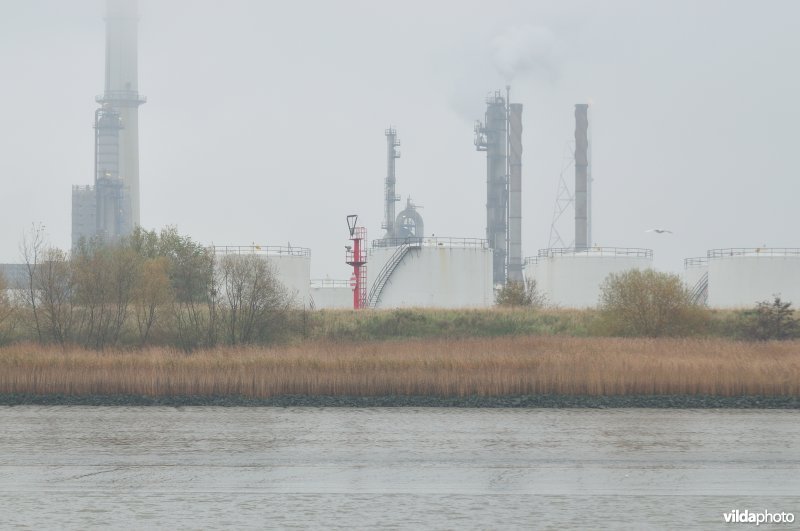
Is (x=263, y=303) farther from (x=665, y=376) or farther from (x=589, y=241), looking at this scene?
(x=589, y=241)

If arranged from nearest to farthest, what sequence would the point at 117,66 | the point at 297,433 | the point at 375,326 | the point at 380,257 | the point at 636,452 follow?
the point at 636,452 → the point at 297,433 → the point at 375,326 → the point at 380,257 → the point at 117,66

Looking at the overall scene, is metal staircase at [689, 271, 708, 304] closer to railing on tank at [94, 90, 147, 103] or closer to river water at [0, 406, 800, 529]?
river water at [0, 406, 800, 529]

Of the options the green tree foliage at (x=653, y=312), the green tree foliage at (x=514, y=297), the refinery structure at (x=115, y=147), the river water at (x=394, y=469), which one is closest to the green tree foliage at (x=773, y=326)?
the green tree foliage at (x=653, y=312)

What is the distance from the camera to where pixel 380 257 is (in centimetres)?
6300

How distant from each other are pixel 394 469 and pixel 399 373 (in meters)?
11.9

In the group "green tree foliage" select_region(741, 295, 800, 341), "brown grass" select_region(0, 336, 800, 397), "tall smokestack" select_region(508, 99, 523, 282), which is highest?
"tall smokestack" select_region(508, 99, 523, 282)

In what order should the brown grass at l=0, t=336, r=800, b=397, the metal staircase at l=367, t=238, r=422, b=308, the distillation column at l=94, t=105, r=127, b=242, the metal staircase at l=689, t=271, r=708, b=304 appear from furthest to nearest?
the distillation column at l=94, t=105, r=127, b=242 → the metal staircase at l=689, t=271, r=708, b=304 → the metal staircase at l=367, t=238, r=422, b=308 → the brown grass at l=0, t=336, r=800, b=397

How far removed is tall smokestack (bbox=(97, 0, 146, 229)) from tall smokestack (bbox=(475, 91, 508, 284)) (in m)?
44.0

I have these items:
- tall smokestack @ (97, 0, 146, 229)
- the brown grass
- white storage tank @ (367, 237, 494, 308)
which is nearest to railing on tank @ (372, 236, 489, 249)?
white storage tank @ (367, 237, 494, 308)

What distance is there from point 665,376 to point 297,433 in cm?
1050

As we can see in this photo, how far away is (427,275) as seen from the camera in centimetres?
6134

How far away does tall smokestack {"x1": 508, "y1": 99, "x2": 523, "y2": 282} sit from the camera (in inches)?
3430

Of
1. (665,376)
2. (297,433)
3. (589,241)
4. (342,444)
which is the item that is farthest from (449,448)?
(589,241)

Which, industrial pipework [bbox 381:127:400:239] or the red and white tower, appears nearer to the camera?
the red and white tower
